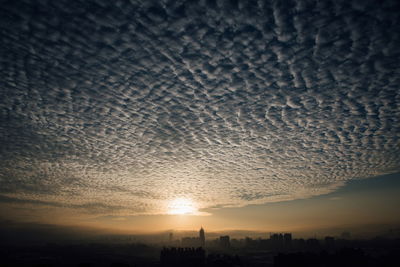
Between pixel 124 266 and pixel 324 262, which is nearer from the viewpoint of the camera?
pixel 124 266

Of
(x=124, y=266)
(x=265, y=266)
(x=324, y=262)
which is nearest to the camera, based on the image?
(x=124, y=266)

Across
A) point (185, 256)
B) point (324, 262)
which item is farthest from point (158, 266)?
point (324, 262)

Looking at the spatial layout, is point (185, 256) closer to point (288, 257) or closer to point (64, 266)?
point (288, 257)

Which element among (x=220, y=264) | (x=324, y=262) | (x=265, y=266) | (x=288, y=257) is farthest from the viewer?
(x=265, y=266)

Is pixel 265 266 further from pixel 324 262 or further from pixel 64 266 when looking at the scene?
pixel 64 266

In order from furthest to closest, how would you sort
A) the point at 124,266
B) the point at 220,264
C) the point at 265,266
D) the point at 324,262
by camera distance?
1. the point at 265,266
2. the point at 324,262
3. the point at 220,264
4. the point at 124,266

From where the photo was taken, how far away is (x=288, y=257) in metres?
87.5

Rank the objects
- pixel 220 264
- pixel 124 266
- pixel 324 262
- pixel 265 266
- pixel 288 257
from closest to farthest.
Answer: pixel 124 266
pixel 220 264
pixel 288 257
pixel 324 262
pixel 265 266

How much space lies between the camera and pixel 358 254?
340 ft

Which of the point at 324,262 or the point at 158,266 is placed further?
the point at 158,266

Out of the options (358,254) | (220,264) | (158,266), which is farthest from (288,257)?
(158,266)

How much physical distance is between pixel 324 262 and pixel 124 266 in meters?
81.9

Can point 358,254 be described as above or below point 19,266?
above

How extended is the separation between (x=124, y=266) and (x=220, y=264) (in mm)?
32118
